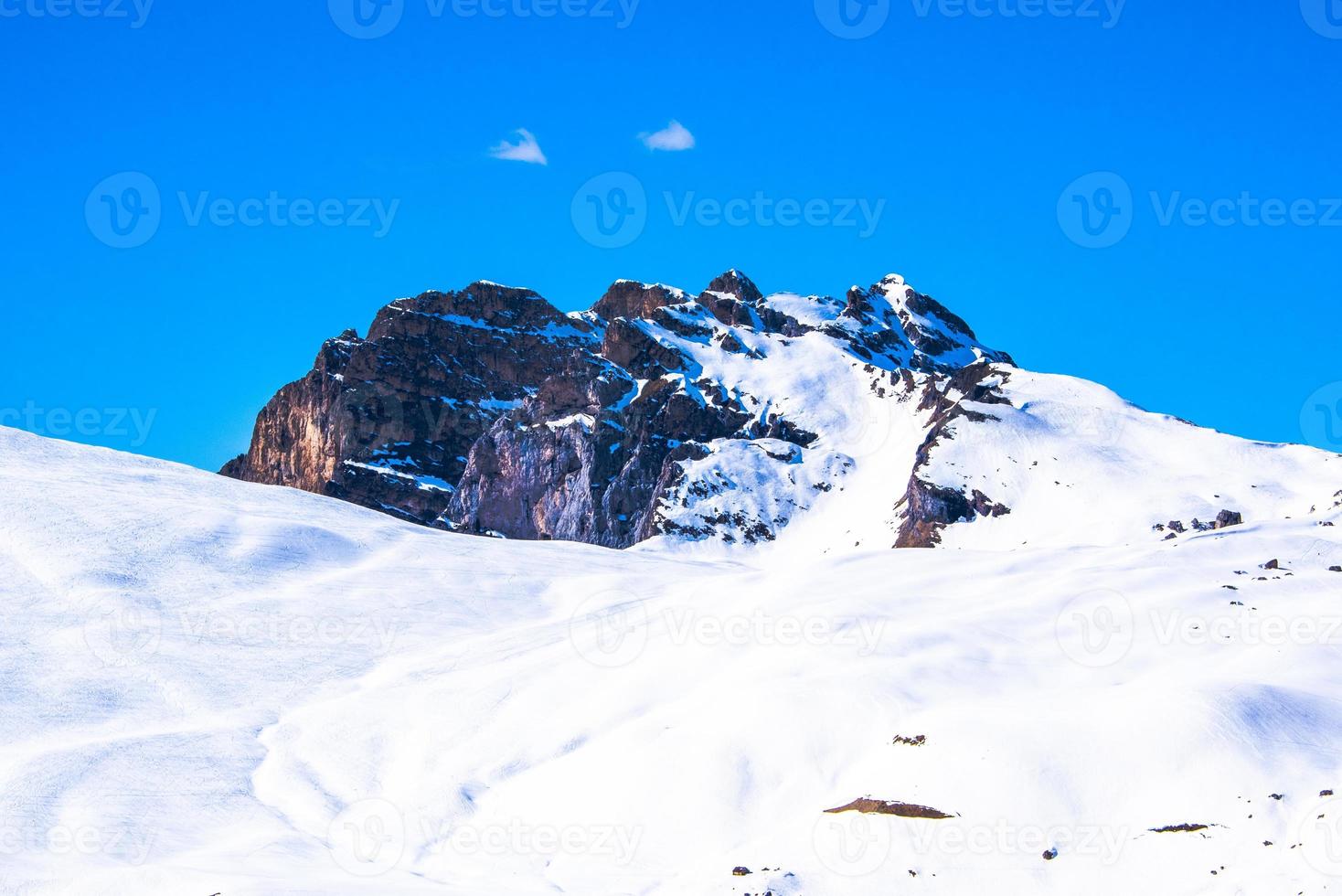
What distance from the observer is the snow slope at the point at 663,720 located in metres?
31.5

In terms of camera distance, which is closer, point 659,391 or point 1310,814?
point 1310,814

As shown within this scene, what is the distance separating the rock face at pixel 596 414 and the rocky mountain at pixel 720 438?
302 mm

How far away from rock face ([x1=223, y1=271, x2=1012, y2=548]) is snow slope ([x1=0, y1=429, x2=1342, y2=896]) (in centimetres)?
7241

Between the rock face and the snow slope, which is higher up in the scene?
the rock face

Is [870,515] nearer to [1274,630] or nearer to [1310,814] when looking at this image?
[1274,630]

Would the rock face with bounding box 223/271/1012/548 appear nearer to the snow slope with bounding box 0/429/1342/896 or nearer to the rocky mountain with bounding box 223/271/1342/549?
the rocky mountain with bounding box 223/271/1342/549

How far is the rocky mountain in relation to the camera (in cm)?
12050

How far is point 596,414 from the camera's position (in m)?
165

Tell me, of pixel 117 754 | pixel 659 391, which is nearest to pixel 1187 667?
pixel 117 754

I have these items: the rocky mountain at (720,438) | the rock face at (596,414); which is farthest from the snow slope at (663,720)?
the rock face at (596,414)

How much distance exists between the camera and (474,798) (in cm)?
3869

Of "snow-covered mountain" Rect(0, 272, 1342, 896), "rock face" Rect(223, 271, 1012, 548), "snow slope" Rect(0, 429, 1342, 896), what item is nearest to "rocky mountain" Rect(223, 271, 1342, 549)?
"rock face" Rect(223, 271, 1012, 548)

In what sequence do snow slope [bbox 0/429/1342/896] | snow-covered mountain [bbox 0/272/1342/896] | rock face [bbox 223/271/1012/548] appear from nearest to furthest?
snow slope [bbox 0/429/1342/896]
snow-covered mountain [bbox 0/272/1342/896]
rock face [bbox 223/271/1012/548]

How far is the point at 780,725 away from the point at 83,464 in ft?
200
